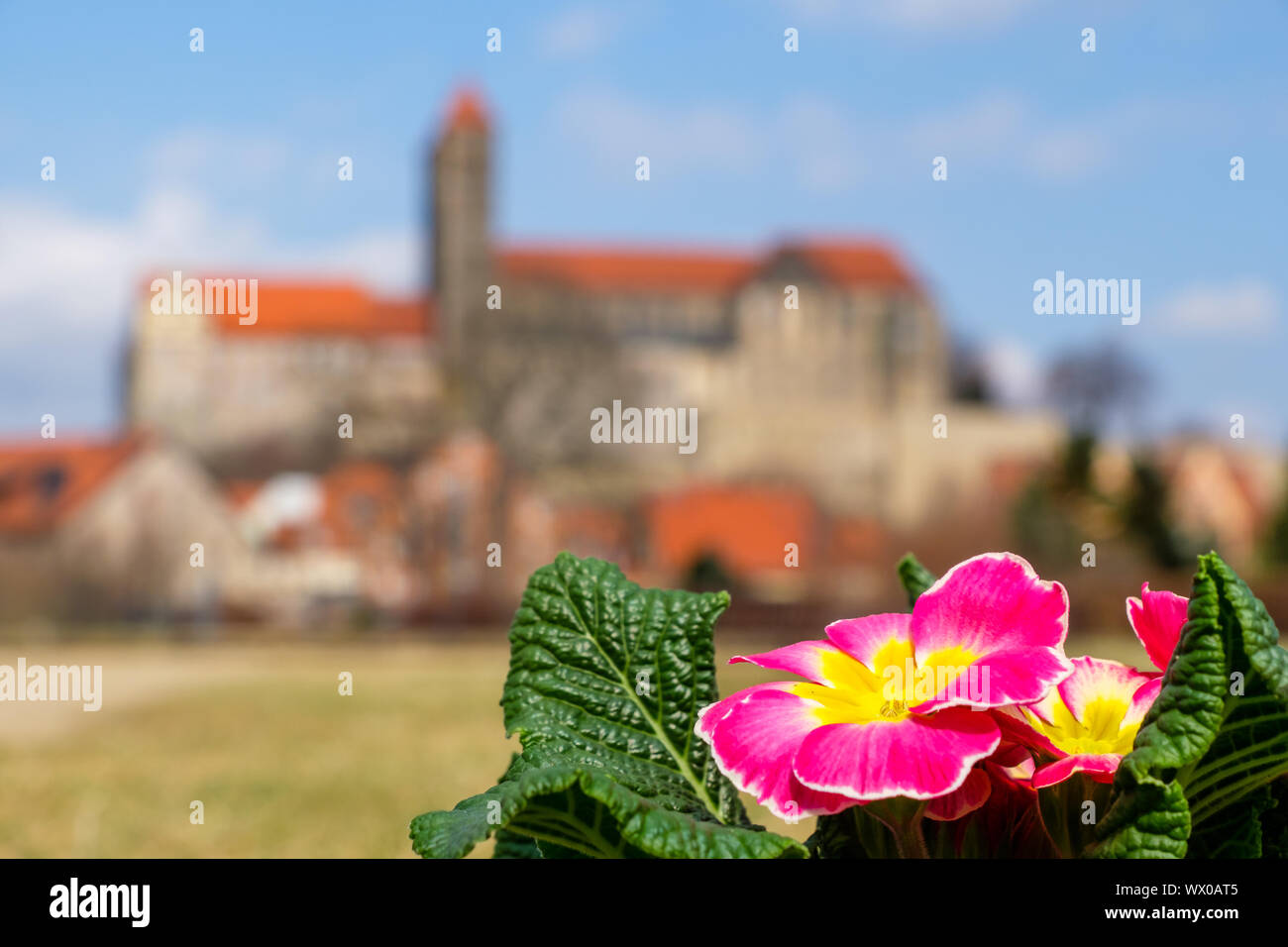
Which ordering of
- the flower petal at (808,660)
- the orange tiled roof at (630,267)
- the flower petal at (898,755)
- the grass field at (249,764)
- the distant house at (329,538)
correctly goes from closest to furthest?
the flower petal at (898,755), the flower petal at (808,660), the grass field at (249,764), the distant house at (329,538), the orange tiled roof at (630,267)

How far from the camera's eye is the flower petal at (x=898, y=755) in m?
0.69

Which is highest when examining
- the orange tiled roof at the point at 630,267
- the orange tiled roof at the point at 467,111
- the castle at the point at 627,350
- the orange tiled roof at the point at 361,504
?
the orange tiled roof at the point at 467,111

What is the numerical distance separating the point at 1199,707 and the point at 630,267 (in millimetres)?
71502

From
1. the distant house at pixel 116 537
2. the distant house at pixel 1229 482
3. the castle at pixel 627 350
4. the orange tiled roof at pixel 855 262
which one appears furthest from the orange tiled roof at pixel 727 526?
the orange tiled roof at pixel 855 262

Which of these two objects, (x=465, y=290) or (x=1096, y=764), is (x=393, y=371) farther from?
(x=1096, y=764)

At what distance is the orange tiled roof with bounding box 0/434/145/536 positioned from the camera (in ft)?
132

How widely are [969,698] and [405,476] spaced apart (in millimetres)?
44415

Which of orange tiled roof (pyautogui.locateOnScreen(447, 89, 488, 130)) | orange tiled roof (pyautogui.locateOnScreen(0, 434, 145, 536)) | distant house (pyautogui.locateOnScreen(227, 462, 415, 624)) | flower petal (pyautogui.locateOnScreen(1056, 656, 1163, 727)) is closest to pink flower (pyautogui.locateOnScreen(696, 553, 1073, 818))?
flower petal (pyautogui.locateOnScreen(1056, 656, 1163, 727))

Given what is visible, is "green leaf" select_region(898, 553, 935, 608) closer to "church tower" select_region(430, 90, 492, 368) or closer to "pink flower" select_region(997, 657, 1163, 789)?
"pink flower" select_region(997, 657, 1163, 789)

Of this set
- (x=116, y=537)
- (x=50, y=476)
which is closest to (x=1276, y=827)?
(x=116, y=537)

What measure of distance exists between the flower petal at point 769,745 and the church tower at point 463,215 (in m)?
65.9

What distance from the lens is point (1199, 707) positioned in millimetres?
742

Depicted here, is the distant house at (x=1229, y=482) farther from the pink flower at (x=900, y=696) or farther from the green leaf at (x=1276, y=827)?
the pink flower at (x=900, y=696)

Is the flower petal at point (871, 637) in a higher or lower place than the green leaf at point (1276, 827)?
higher
